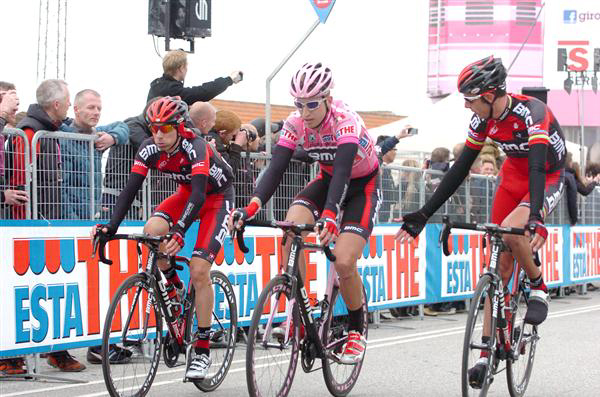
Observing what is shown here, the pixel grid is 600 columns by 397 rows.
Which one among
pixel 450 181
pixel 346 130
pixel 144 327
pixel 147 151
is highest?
pixel 346 130

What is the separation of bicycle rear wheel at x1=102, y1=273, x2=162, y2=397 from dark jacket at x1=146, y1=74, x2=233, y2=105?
3315 mm

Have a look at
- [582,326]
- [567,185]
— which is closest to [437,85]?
[567,185]

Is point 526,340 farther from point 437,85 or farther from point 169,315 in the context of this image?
point 437,85

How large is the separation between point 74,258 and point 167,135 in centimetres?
188

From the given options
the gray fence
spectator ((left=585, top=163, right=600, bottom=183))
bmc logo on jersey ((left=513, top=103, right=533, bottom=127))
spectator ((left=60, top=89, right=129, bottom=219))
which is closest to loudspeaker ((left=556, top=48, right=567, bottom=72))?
spectator ((left=585, top=163, right=600, bottom=183))

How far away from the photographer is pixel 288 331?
7109mm

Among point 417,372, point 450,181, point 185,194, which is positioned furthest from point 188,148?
point 417,372

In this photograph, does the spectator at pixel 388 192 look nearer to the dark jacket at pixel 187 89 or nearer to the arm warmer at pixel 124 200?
the dark jacket at pixel 187 89

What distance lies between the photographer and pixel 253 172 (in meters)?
11.4

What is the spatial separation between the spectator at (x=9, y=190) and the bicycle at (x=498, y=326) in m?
3.43

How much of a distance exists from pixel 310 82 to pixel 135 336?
199cm

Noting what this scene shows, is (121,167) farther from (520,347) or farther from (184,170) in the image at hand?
(520,347)

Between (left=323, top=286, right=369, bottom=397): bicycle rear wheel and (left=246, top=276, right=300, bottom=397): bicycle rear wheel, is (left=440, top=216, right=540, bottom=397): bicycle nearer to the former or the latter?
(left=323, top=286, right=369, bottom=397): bicycle rear wheel

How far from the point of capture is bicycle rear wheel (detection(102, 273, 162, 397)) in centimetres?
720
